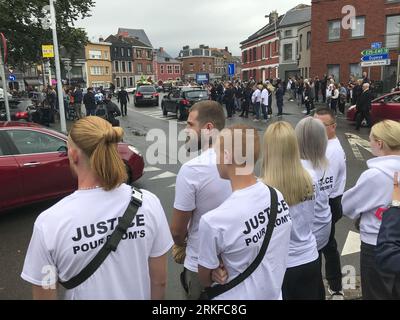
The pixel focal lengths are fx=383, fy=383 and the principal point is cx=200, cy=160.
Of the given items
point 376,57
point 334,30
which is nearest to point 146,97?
point 334,30

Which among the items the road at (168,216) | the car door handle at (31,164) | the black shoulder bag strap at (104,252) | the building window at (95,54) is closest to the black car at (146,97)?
the road at (168,216)

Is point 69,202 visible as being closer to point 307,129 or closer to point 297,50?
point 307,129

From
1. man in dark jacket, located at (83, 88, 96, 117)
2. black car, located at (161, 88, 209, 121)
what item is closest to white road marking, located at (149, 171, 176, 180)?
black car, located at (161, 88, 209, 121)

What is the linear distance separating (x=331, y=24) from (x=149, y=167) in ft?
87.6

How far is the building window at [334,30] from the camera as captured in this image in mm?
30812

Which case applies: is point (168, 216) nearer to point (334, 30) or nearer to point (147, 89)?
point (147, 89)

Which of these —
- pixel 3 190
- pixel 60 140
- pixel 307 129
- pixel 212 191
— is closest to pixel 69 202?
pixel 212 191

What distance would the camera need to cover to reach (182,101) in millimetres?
20906

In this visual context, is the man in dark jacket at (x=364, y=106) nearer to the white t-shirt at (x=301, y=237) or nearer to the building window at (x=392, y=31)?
the white t-shirt at (x=301, y=237)

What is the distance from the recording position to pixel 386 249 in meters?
2.13

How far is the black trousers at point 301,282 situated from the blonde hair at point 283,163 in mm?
552

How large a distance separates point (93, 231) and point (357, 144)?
12.0 m

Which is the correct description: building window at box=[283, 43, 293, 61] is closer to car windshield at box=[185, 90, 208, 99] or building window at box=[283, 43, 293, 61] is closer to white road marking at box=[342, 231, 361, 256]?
car windshield at box=[185, 90, 208, 99]

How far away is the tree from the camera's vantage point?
55.4 ft
